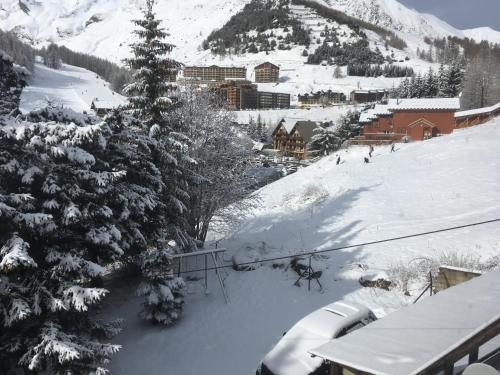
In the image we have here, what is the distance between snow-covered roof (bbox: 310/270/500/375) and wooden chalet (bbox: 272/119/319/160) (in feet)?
239

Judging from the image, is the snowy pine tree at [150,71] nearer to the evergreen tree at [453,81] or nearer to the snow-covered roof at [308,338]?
the snow-covered roof at [308,338]

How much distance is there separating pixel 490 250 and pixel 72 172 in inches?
511

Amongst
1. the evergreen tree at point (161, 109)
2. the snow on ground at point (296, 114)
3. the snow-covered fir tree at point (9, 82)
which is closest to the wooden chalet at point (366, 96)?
the snow on ground at point (296, 114)

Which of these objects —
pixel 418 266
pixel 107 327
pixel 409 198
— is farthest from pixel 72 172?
pixel 409 198

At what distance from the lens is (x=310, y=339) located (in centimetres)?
902

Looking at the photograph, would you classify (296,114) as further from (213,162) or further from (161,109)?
(161,109)

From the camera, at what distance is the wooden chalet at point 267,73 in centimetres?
16477

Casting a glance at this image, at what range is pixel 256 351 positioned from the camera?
11.7 meters

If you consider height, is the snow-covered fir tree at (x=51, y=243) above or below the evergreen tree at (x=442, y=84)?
below

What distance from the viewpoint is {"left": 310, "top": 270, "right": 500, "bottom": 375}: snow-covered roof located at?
379 cm

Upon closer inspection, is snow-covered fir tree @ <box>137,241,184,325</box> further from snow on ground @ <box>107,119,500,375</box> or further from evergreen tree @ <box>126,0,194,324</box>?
evergreen tree @ <box>126,0,194,324</box>

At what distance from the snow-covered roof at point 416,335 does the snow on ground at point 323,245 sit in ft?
23.0

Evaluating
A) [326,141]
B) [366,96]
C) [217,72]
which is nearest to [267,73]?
[217,72]

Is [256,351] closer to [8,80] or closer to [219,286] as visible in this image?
[219,286]
